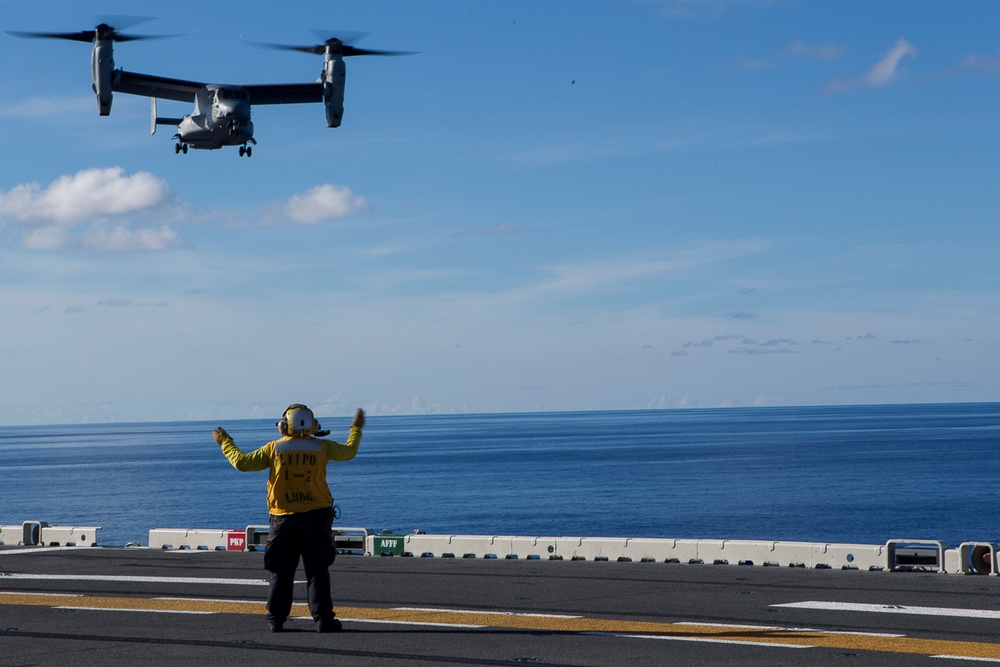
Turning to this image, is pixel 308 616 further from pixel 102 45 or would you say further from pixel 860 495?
pixel 860 495

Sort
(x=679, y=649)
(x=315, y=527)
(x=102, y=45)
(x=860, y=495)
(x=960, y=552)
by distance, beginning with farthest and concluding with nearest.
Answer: (x=860, y=495) < (x=102, y=45) < (x=960, y=552) < (x=315, y=527) < (x=679, y=649)

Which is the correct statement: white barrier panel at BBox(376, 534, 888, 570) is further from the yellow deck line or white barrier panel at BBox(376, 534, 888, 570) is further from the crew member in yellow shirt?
the crew member in yellow shirt

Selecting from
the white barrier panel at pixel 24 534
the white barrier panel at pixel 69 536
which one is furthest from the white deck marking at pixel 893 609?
the white barrier panel at pixel 24 534

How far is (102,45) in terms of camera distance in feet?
93.2

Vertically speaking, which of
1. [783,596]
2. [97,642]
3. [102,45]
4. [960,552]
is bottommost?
[97,642]

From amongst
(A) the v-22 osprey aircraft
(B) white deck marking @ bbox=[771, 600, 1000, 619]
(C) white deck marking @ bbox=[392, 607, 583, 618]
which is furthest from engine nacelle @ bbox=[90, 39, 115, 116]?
(B) white deck marking @ bbox=[771, 600, 1000, 619]

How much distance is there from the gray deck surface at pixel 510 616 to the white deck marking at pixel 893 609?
4 cm

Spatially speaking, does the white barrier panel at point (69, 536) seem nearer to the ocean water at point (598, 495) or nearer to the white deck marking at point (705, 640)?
the white deck marking at point (705, 640)

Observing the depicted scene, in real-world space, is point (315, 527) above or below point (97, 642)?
above

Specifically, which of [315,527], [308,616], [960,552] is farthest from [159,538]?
[960,552]

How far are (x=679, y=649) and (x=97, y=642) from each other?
18.4ft

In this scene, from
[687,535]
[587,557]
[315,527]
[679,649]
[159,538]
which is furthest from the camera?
[687,535]

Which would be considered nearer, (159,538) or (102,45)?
(159,538)

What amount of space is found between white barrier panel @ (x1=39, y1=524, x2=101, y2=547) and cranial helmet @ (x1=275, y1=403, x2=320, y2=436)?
14301mm
